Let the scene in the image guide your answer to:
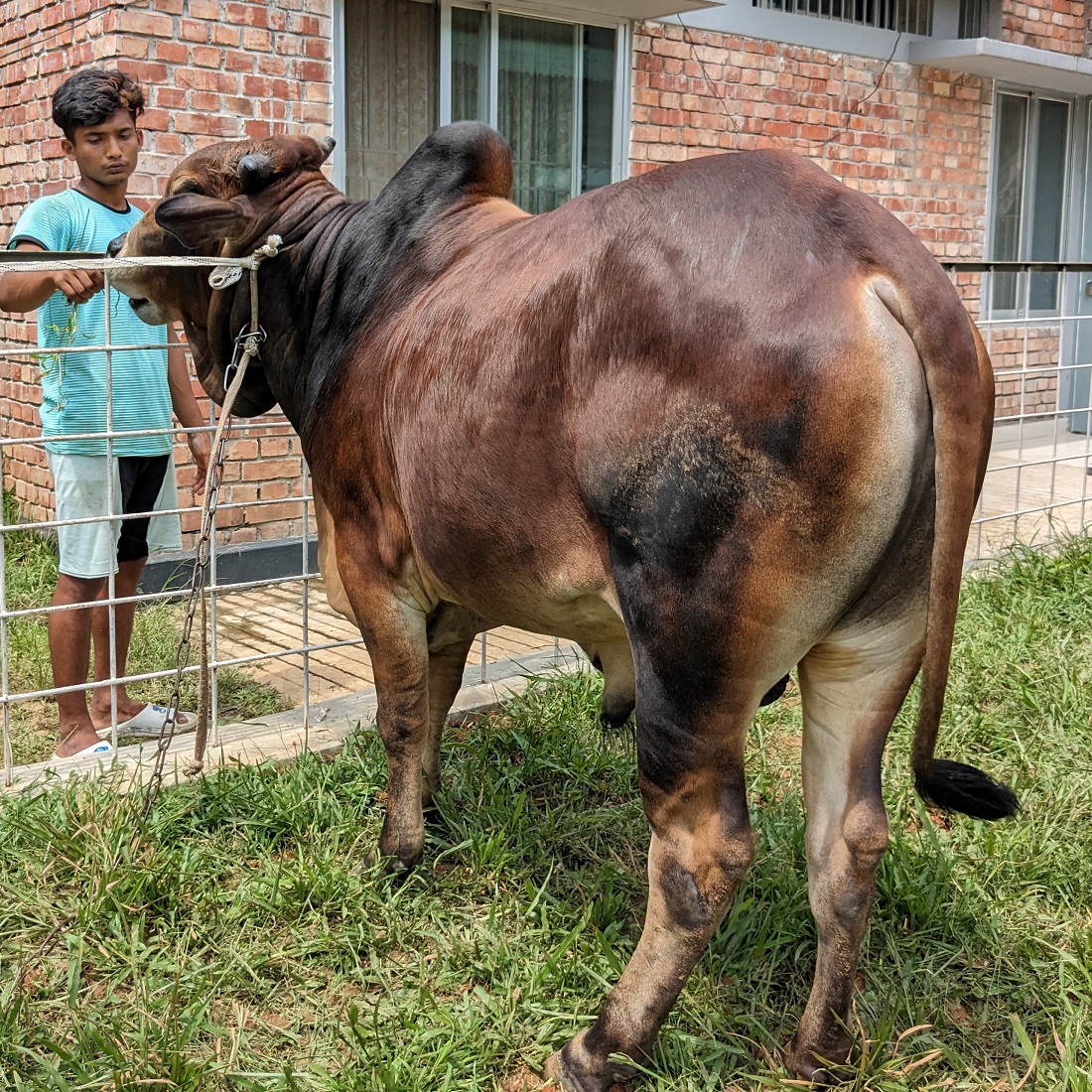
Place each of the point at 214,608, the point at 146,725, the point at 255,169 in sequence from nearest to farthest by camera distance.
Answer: the point at 255,169 → the point at 214,608 → the point at 146,725

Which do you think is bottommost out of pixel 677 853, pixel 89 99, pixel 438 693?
pixel 438 693

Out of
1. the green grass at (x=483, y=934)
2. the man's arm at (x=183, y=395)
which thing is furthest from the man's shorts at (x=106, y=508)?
the green grass at (x=483, y=934)

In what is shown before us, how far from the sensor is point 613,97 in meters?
7.91

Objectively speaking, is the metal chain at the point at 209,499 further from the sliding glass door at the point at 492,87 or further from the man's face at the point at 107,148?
the sliding glass door at the point at 492,87

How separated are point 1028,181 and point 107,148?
9019 millimetres

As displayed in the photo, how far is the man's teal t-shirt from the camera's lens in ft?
13.7

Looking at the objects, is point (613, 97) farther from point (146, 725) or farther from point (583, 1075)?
point (583, 1075)

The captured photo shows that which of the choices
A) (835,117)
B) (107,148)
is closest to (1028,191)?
(835,117)

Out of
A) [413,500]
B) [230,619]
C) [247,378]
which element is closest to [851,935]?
[413,500]

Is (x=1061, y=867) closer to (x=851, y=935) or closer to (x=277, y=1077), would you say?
(x=851, y=935)

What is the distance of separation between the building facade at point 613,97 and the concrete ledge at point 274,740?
0.88m

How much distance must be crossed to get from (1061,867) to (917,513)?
150 cm

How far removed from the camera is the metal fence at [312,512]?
12.9 ft

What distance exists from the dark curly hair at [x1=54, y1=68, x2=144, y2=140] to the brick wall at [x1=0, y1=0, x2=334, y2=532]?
1.71 m
